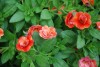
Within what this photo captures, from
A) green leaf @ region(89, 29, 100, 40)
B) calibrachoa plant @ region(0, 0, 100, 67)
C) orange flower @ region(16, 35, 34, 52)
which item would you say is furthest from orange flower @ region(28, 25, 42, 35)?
green leaf @ region(89, 29, 100, 40)

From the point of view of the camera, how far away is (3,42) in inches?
73.9

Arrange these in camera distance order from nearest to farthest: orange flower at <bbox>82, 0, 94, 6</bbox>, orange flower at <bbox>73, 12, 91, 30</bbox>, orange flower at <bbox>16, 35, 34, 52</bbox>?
1. orange flower at <bbox>16, 35, 34, 52</bbox>
2. orange flower at <bbox>73, 12, 91, 30</bbox>
3. orange flower at <bbox>82, 0, 94, 6</bbox>

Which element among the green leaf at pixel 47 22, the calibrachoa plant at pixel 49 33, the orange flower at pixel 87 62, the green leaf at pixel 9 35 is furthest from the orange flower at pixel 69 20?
the green leaf at pixel 9 35

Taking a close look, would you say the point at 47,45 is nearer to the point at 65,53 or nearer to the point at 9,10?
the point at 65,53

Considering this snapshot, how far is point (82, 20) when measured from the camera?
1646 mm

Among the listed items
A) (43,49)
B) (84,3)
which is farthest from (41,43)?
(84,3)

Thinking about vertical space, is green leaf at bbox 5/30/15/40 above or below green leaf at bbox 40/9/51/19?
below

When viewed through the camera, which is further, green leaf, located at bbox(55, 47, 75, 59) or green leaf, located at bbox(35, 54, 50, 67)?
green leaf, located at bbox(55, 47, 75, 59)

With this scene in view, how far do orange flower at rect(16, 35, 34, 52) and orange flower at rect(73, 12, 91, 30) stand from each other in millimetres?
313

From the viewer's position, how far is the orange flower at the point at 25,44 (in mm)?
1528

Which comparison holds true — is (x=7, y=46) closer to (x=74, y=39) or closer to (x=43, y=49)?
(x=43, y=49)

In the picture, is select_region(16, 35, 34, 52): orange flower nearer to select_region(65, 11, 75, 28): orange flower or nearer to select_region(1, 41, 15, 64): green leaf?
select_region(1, 41, 15, 64): green leaf

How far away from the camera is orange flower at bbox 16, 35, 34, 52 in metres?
1.53

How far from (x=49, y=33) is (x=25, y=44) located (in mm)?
168
